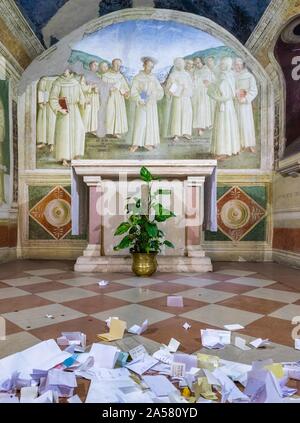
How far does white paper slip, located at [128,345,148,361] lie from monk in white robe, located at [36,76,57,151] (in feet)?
15.7

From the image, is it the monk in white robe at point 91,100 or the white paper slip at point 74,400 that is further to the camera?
the monk in white robe at point 91,100

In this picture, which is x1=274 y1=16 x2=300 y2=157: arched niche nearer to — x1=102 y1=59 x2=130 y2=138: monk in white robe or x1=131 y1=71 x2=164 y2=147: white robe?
x1=131 y1=71 x2=164 y2=147: white robe

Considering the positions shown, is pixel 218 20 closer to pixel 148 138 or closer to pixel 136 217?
pixel 148 138

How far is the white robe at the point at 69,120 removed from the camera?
5680 mm

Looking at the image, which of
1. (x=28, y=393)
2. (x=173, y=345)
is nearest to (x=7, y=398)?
(x=28, y=393)

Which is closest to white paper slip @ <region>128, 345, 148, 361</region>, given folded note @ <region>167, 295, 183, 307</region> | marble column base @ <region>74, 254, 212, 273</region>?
folded note @ <region>167, 295, 183, 307</region>

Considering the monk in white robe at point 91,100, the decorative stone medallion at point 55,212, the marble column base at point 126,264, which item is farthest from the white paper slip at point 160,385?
the monk in white robe at point 91,100

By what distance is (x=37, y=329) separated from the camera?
1.94m

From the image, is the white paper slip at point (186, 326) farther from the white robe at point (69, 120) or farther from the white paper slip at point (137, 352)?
the white robe at point (69, 120)

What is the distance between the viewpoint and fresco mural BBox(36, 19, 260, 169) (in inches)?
223

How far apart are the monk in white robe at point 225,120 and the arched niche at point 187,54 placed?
0.21m

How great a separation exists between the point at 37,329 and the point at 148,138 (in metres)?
4.34

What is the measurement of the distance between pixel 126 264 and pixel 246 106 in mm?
3639
